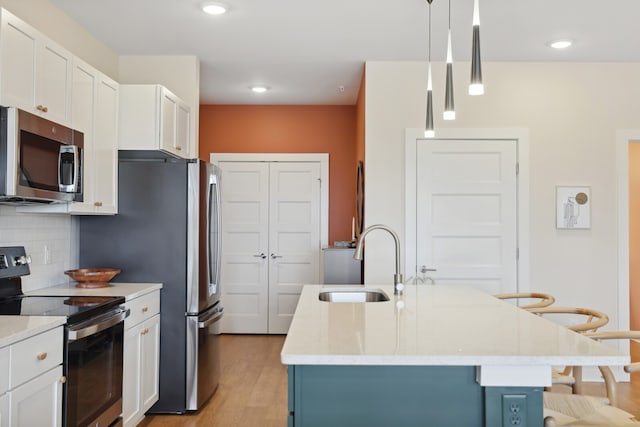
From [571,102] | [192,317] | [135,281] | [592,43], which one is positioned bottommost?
[192,317]

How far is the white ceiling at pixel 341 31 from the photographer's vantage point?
338cm

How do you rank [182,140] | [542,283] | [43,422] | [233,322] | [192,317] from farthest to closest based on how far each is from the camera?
[233,322] → [542,283] → [182,140] → [192,317] → [43,422]

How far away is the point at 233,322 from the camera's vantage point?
6305 mm

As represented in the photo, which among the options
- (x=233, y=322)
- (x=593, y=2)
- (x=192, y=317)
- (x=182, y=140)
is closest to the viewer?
(x=593, y=2)

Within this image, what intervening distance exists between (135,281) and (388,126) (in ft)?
7.49

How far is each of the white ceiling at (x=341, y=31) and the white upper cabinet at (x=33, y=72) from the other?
709mm

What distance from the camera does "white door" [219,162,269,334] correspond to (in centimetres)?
631

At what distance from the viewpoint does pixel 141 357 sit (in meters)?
3.29

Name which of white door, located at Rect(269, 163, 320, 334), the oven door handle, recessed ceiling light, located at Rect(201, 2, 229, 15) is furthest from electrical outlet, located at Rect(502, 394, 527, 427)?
white door, located at Rect(269, 163, 320, 334)

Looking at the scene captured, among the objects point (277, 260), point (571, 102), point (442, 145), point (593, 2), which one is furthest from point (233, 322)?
point (593, 2)

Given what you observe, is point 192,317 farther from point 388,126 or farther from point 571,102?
point 571,102

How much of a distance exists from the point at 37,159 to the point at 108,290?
3.16 ft

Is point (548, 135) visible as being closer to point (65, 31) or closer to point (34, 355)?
point (65, 31)

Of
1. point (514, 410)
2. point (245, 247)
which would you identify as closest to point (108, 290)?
point (514, 410)
